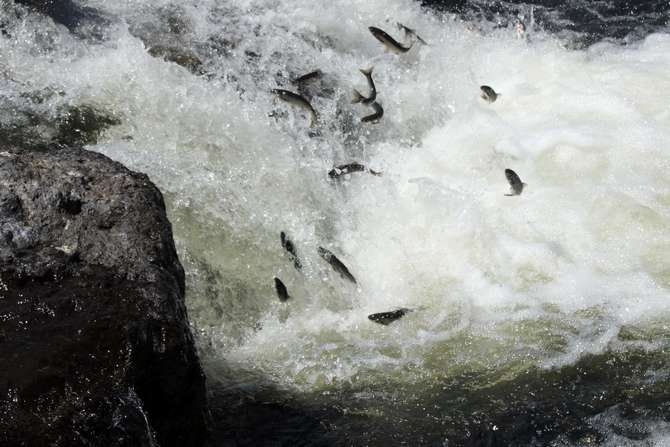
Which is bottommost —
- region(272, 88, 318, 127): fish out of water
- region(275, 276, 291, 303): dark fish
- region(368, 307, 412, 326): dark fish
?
region(275, 276, 291, 303): dark fish

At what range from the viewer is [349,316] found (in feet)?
19.8

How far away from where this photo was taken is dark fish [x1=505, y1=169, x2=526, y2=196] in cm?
705

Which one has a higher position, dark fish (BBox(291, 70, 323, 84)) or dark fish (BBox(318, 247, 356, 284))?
dark fish (BBox(291, 70, 323, 84))

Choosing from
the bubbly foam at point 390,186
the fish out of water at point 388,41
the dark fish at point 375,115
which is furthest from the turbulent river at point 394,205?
the fish out of water at point 388,41

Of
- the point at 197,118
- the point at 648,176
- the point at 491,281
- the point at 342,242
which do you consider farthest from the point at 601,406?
the point at 197,118

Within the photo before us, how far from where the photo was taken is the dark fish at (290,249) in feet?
20.7

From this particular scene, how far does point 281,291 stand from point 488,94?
12.4ft

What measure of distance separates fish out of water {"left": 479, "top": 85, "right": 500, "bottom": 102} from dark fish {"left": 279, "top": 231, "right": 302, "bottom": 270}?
3.25 meters

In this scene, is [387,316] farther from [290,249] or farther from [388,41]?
[388,41]

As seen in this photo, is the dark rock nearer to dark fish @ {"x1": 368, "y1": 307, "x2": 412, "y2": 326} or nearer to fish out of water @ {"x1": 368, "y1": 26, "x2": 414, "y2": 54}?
fish out of water @ {"x1": 368, "y1": 26, "x2": 414, "y2": 54}

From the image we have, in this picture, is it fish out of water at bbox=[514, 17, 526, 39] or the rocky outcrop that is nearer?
the rocky outcrop

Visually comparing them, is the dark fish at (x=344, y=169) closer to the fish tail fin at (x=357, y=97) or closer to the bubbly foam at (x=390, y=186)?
the bubbly foam at (x=390, y=186)

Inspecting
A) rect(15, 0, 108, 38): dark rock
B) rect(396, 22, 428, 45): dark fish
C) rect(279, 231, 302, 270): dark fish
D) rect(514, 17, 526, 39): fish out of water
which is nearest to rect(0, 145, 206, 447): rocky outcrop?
rect(279, 231, 302, 270): dark fish

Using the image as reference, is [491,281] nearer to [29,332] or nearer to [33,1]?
[29,332]
